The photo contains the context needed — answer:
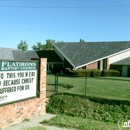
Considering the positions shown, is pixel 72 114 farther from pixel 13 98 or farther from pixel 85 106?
pixel 13 98

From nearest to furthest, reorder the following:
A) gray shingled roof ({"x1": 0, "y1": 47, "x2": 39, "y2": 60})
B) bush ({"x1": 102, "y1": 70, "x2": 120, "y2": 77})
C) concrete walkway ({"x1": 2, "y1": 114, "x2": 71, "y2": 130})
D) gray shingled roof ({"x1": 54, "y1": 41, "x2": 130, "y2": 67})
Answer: concrete walkway ({"x1": 2, "y1": 114, "x2": 71, "y2": 130}), bush ({"x1": 102, "y1": 70, "x2": 120, "y2": 77}), gray shingled roof ({"x1": 54, "y1": 41, "x2": 130, "y2": 67}), gray shingled roof ({"x1": 0, "y1": 47, "x2": 39, "y2": 60})

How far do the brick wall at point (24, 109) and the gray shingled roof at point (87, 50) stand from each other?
29206 millimetres

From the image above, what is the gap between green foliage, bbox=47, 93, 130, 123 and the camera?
31.6 ft

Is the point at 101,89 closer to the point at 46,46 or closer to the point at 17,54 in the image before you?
the point at 17,54

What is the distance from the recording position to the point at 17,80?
7926 mm

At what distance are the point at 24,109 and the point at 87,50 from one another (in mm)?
35276

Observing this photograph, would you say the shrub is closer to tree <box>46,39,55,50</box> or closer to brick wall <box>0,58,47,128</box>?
brick wall <box>0,58,47,128</box>

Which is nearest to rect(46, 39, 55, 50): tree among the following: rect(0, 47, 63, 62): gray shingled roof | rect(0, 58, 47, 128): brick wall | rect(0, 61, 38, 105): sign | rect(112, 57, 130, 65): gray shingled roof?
rect(0, 47, 63, 62): gray shingled roof

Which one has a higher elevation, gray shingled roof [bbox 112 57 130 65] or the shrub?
gray shingled roof [bbox 112 57 130 65]

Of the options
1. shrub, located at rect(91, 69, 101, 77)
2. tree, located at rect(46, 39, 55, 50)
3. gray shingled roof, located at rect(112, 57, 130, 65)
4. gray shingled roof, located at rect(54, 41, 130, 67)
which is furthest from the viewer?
tree, located at rect(46, 39, 55, 50)

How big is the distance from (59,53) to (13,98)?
37802 millimetres

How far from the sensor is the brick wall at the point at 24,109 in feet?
23.9

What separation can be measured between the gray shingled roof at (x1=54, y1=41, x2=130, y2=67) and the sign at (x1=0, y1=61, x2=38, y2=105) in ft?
97.5

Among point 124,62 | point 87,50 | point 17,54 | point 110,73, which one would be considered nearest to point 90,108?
point 110,73
